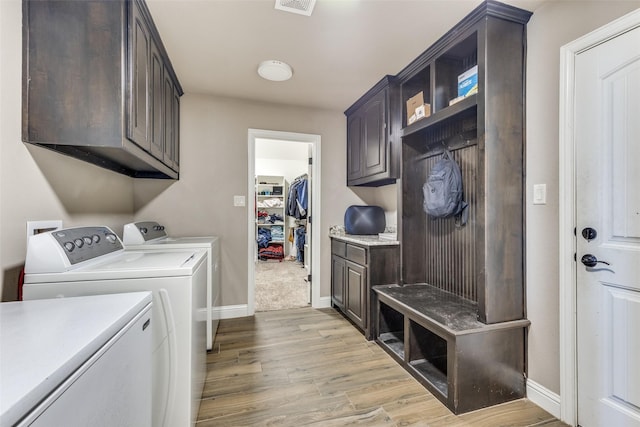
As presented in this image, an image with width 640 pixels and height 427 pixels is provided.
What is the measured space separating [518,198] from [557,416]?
1227mm

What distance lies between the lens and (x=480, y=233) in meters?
1.65

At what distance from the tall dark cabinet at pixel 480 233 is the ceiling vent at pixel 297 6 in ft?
3.18

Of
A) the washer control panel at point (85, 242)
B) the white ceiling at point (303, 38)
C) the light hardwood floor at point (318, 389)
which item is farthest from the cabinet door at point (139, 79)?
the light hardwood floor at point (318, 389)

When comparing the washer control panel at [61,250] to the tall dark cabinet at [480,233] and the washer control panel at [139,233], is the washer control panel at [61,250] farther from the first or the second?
the tall dark cabinet at [480,233]

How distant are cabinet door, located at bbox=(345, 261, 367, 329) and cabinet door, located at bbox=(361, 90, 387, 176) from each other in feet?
3.20

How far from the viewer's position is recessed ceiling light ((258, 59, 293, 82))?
2.24m

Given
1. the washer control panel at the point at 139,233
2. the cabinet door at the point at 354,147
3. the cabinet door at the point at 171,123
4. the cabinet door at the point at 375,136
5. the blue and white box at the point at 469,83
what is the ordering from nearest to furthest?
the blue and white box at the point at 469,83 < the washer control panel at the point at 139,233 < the cabinet door at the point at 171,123 < the cabinet door at the point at 375,136 < the cabinet door at the point at 354,147

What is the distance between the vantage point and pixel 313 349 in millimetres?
2264

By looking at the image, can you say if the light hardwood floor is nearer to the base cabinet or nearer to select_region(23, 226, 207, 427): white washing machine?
the base cabinet

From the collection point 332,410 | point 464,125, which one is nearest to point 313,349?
point 332,410

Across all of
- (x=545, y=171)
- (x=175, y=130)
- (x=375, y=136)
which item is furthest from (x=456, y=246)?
(x=175, y=130)

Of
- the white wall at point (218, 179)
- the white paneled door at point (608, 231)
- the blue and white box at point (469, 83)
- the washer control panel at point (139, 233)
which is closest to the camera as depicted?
the white paneled door at point (608, 231)

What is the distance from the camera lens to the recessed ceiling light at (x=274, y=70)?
2.24 meters

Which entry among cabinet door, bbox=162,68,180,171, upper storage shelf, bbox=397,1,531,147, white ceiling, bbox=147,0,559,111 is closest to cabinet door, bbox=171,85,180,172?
cabinet door, bbox=162,68,180,171
